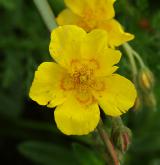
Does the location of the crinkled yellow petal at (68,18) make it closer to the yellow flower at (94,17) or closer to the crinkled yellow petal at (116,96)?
the yellow flower at (94,17)

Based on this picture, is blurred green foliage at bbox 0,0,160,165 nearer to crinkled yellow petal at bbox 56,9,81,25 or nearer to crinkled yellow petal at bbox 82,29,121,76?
crinkled yellow petal at bbox 56,9,81,25

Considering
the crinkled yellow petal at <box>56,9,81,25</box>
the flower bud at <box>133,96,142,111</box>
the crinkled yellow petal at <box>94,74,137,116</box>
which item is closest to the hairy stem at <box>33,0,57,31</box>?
the crinkled yellow petal at <box>56,9,81,25</box>

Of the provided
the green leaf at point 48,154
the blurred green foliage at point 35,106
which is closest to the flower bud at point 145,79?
the blurred green foliage at point 35,106

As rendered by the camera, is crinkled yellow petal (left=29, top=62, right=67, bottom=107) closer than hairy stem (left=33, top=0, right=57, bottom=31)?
Yes

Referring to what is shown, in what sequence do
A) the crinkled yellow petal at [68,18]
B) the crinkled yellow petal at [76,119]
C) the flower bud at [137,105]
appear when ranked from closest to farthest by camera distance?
the crinkled yellow petal at [76,119] → the flower bud at [137,105] → the crinkled yellow petal at [68,18]

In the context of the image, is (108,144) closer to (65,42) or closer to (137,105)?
(137,105)

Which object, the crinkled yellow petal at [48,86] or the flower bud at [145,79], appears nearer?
the crinkled yellow petal at [48,86]
